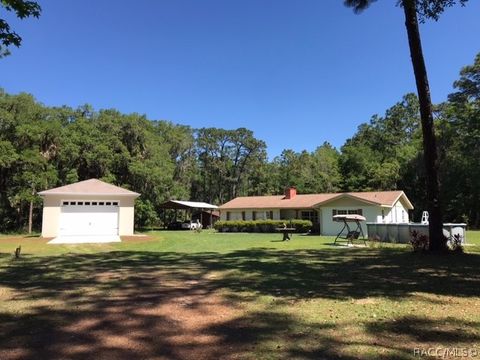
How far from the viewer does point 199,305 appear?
6.91 metres

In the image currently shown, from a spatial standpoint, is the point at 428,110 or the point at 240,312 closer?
the point at 240,312

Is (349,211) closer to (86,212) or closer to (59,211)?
(86,212)

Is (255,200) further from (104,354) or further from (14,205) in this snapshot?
(104,354)

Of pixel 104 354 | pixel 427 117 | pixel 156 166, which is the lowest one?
pixel 104 354

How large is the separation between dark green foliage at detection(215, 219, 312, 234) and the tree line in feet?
22.6

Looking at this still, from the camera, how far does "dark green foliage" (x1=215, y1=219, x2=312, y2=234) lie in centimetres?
3572

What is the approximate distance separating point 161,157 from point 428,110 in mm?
30624

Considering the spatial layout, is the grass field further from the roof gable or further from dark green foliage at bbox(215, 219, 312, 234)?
dark green foliage at bbox(215, 219, 312, 234)

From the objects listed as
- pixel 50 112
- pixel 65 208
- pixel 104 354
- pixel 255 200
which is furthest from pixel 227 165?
pixel 104 354

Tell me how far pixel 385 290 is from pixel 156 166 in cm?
3363

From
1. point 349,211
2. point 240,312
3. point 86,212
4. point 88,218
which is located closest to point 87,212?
point 86,212

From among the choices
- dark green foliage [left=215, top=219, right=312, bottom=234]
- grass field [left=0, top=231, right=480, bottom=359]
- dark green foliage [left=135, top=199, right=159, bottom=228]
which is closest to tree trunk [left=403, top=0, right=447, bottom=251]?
grass field [left=0, top=231, right=480, bottom=359]

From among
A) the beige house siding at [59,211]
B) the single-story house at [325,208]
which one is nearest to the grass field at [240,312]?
the beige house siding at [59,211]

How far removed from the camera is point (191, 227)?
4288cm
